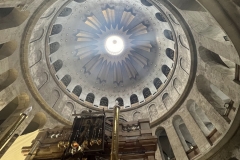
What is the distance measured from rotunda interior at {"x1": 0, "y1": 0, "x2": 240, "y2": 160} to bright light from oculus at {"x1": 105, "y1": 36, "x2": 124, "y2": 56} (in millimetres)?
102

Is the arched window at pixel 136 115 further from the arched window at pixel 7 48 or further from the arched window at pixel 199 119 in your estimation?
the arched window at pixel 7 48

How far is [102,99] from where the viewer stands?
18.2 meters

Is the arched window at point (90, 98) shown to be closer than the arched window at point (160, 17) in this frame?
No

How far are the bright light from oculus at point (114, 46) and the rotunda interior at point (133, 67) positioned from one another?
0.33 ft

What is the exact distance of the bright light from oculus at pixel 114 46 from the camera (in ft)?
64.3

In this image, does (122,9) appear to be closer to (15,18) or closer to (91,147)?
(15,18)

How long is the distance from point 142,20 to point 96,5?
13.2 ft

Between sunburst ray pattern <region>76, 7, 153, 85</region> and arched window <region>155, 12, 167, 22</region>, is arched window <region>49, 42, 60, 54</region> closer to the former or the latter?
sunburst ray pattern <region>76, 7, 153, 85</region>

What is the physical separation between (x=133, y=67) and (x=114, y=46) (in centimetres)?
295

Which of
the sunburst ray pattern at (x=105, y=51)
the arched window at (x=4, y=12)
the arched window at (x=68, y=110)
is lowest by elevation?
the arched window at (x=4, y=12)

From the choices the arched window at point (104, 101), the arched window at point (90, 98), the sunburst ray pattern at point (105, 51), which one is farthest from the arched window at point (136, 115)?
the sunburst ray pattern at point (105, 51)

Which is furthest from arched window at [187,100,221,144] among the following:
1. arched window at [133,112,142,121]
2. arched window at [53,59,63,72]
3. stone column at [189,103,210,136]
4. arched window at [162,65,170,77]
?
arched window at [53,59,63,72]

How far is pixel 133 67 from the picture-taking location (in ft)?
63.9

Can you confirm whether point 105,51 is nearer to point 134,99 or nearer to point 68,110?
point 134,99
